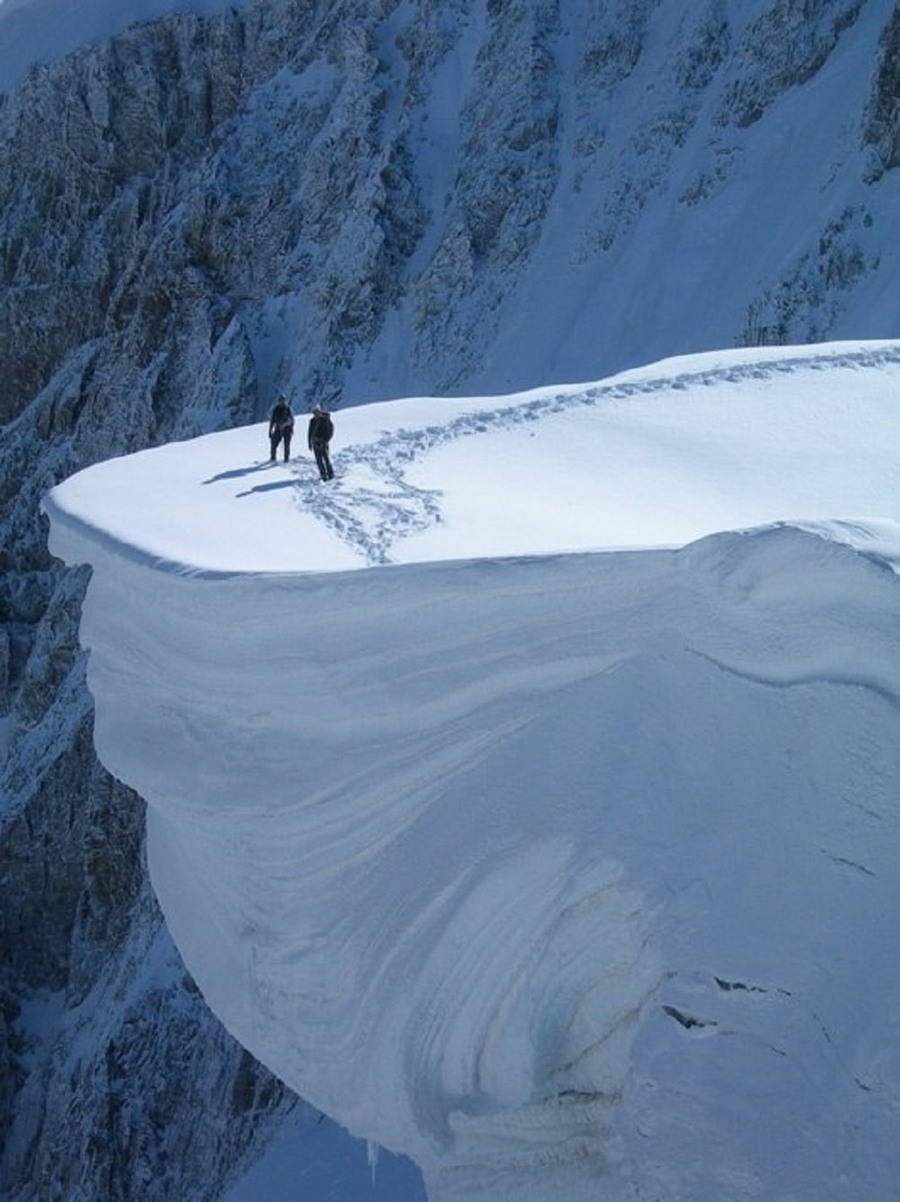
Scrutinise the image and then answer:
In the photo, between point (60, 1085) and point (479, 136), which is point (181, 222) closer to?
point (479, 136)

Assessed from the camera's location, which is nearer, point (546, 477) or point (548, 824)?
point (548, 824)

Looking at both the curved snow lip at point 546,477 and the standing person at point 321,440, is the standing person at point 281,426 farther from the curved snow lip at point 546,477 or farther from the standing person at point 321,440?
the standing person at point 321,440

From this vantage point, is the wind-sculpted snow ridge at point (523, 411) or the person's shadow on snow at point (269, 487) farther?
the person's shadow on snow at point (269, 487)

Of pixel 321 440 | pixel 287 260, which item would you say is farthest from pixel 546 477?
pixel 287 260

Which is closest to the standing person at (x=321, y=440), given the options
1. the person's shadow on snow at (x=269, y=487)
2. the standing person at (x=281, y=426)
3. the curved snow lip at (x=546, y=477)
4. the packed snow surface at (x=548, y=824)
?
the curved snow lip at (x=546, y=477)

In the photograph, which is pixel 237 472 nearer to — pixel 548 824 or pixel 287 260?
pixel 548 824

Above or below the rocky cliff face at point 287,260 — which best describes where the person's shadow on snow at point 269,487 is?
above
